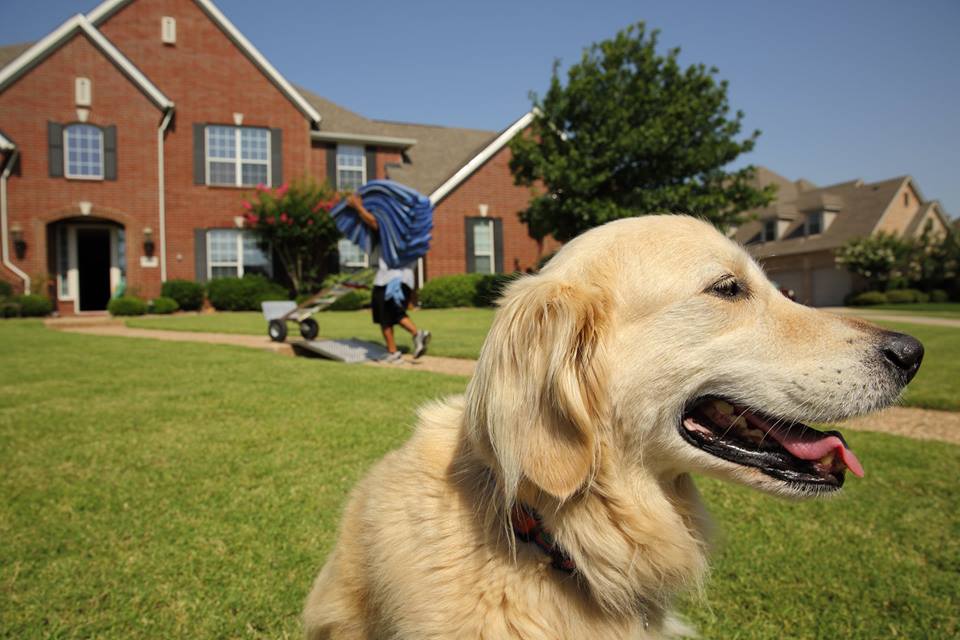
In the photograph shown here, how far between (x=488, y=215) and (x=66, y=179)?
619 inches

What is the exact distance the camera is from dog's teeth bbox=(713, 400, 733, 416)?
6.36 feet

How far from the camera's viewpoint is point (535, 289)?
1.71 m

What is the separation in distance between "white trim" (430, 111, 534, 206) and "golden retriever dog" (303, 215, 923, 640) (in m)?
23.0

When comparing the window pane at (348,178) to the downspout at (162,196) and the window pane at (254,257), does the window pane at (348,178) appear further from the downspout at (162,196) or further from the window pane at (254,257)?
the downspout at (162,196)

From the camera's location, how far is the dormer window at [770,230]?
38438mm

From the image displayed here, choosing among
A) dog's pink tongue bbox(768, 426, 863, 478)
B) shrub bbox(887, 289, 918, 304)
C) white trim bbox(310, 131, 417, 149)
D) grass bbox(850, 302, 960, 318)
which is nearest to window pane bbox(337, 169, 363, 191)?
white trim bbox(310, 131, 417, 149)

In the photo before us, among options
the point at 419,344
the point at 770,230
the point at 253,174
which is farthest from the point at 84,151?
the point at 770,230

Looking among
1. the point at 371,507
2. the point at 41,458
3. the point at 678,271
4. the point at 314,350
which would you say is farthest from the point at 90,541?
the point at 314,350

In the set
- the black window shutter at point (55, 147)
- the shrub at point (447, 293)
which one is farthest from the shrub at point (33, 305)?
the shrub at point (447, 293)

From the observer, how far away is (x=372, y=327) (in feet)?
48.4

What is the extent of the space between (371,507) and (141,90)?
2338 cm

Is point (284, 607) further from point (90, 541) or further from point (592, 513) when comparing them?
point (592, 513)

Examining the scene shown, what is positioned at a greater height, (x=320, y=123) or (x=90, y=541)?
(x=320, y=123)

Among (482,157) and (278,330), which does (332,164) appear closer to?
(482,157)
